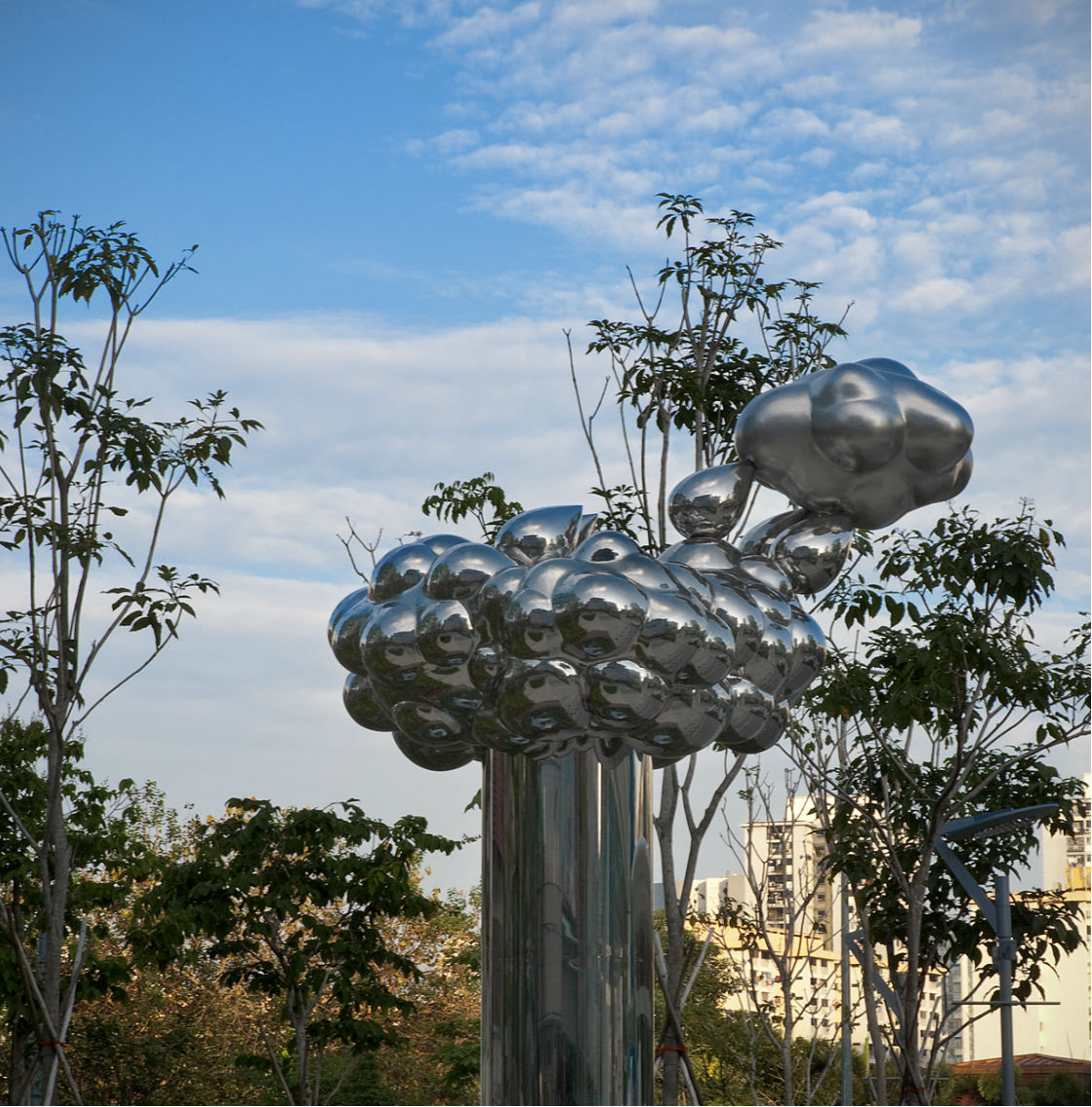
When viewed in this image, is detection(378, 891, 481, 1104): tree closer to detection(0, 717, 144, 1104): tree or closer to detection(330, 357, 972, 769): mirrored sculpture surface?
detection(0, 717, 144, 1104): tree

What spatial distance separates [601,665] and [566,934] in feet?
1.06

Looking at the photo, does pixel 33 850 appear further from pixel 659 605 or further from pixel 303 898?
pixel 659 605

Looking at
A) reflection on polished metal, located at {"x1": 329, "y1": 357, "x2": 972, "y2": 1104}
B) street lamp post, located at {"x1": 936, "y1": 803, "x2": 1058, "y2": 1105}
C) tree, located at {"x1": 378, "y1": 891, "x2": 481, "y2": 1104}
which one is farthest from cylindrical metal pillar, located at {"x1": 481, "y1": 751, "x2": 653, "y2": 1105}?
tree, located at {"x1": 378, "y1": 891, "x2": 481, "y2": 1104}

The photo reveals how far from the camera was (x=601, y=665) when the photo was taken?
5.33 ft

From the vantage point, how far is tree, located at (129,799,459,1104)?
5422 millimetres

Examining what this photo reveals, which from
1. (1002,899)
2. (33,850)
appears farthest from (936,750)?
(33,850)

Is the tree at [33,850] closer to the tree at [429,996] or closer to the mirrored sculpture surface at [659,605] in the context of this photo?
the tree at [429,996]

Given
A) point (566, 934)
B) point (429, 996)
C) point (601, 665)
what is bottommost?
point (429, 996)

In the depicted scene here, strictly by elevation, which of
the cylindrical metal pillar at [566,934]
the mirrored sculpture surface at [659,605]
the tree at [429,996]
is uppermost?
the mirrored sculpture surface at [659,605]

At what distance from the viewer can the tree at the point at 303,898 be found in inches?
213

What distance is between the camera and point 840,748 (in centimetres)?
593

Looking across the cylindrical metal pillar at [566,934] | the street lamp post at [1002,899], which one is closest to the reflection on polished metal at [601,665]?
the cylindrical metal pillar at [566,934]

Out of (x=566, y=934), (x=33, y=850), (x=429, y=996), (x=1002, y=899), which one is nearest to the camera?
(x=566, y=934)

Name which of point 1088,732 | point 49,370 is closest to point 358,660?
point 49,370
